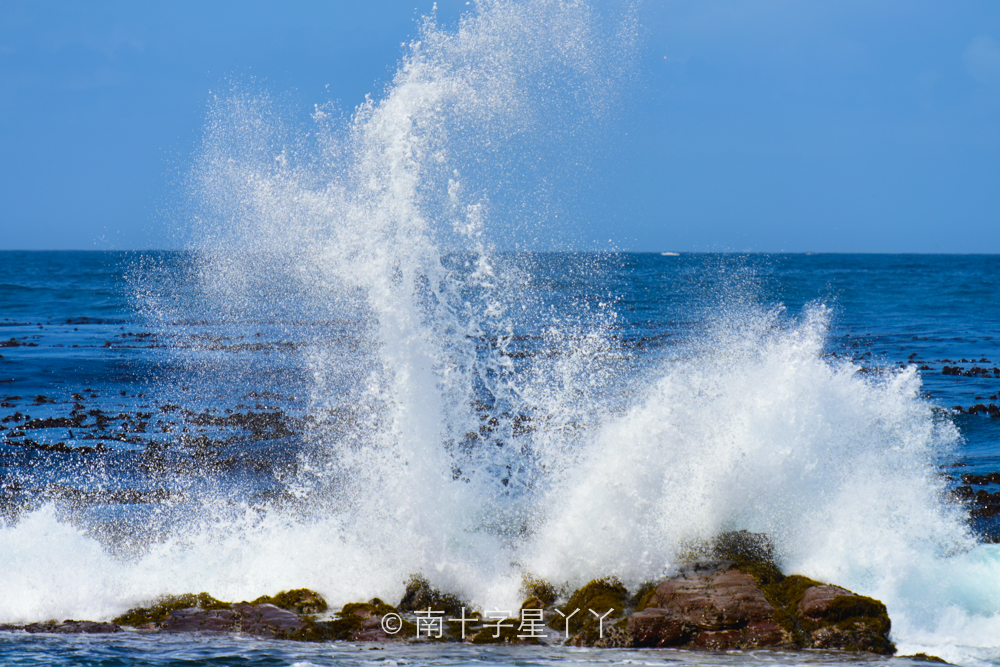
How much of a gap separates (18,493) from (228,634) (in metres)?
6.76

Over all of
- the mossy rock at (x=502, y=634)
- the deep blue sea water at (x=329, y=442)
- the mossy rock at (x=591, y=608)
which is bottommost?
the mossy rock at (x=502, y=634)

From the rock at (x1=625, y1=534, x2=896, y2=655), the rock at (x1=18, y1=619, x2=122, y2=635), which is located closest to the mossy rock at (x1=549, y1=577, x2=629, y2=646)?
the rock at (x1=625, y1=534, x2=896, y2=655)

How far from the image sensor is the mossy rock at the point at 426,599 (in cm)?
827

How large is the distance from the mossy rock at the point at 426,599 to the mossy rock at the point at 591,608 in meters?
1.07

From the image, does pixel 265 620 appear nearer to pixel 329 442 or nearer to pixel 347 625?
pixel 347 625

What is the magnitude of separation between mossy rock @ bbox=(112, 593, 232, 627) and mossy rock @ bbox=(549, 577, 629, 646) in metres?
3.51

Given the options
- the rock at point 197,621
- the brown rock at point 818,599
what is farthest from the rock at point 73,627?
the brown rock at point 818,599

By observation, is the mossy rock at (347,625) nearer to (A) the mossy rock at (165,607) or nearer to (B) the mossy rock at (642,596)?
(A) the mossy rock at (165,607)

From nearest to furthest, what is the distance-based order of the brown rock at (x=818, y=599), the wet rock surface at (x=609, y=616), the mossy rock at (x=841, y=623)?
1. the mossy rock at (x=841, y=623)
2. the wet rock surface at (x=609, y=616)
3. the brown rock at (x=818, y=599)

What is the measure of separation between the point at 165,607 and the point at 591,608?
14.6ft

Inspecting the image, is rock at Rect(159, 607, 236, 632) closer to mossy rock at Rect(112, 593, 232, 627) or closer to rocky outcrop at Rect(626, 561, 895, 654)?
mossy rock at Rect(112, 593, 232, 627)

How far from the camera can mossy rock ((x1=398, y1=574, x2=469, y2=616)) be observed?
27.1ft

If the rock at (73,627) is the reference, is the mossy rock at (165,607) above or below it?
above

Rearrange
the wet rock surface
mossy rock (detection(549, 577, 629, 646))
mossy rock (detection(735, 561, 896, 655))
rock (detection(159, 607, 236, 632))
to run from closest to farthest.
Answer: mossy rock (detection(735, 561, 896, 655))
the wet rock surface
mossy rock (detection(549, 577, 629, 646))
rock (detection(159, 607, 236, 632))
